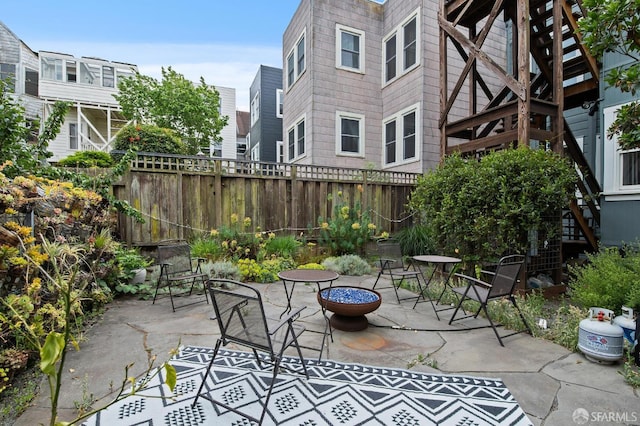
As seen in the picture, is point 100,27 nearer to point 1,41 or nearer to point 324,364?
point 1,41

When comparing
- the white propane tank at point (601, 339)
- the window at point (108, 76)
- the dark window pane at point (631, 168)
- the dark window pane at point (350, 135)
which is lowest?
the white propane tank at point (601, 339)

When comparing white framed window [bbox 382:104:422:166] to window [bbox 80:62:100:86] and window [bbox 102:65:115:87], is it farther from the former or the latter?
window [bbox 80:62:100:86]

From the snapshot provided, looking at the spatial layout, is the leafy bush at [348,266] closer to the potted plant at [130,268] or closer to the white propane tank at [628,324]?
the potted plant at [130,268]

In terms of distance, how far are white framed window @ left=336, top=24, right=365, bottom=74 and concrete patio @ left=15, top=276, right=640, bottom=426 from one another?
8.34 meters

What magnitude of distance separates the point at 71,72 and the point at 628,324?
20.7 meters

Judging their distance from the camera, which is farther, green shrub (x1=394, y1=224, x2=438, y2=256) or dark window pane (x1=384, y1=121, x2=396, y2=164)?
dark window pane (x1=384, y1=121, x2=396, y2=164)

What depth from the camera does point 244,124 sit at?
24.3 meters

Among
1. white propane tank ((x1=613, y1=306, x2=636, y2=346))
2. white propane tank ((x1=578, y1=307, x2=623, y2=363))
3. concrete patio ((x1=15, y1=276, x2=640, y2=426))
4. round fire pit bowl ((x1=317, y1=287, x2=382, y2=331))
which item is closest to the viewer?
concrete patio ((x1=15, y1=276, x2=640, y2=426))

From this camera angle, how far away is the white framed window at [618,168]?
5863mm

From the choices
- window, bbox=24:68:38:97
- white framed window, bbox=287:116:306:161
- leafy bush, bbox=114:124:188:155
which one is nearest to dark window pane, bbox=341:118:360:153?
white framed window, bbox=287:116:306:161

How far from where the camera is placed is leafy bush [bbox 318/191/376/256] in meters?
7.35

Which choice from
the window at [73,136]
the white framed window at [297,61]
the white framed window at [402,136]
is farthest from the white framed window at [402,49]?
the window at [73,136]

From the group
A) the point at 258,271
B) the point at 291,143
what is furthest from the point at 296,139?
the point at 258,271

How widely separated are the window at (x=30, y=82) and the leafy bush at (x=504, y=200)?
65.4ft
